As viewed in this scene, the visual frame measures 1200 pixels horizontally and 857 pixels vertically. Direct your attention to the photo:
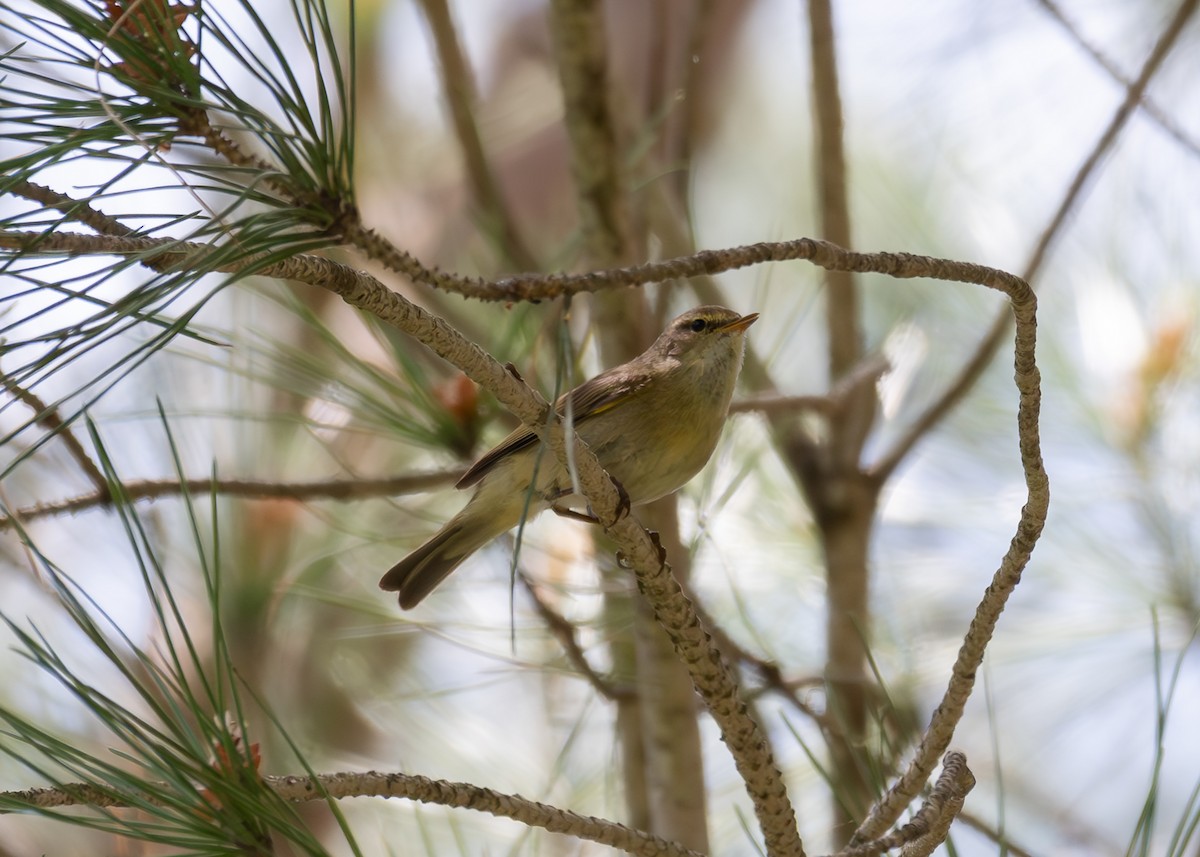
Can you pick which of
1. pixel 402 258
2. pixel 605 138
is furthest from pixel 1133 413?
pixel 402 258

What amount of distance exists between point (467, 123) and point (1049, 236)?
176 centimetres

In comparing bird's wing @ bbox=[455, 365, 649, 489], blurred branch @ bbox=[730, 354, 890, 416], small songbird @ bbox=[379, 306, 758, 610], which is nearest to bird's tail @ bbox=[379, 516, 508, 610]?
small songbird @ bbox=[379, 306, 758, 610]

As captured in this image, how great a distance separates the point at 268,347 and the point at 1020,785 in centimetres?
351

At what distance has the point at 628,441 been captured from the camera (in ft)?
9.88

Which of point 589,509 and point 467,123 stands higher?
point 467,123

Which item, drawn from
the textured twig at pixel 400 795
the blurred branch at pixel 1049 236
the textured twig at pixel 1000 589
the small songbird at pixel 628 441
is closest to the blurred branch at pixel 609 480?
the textured twig at pixel 1000 589

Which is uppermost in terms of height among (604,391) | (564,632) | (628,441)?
(604,391)

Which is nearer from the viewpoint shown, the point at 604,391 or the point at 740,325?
the point at 604,391

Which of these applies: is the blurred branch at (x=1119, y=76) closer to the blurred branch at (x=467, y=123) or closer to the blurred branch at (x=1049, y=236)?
the blurred branch at (x=1049, y=236)

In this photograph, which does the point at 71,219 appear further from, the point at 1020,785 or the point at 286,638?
the point at 1020,785

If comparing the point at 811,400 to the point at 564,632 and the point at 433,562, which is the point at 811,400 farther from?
the point at 433,562

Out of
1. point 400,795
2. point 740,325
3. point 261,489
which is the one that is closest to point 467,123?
point 740,325

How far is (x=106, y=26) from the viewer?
4.68 feet

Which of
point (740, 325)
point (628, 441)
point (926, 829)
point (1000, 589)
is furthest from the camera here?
point (740, 325)
